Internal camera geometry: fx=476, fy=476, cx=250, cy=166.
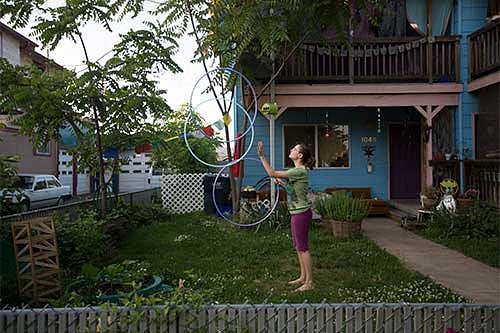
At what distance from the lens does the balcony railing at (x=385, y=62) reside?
38.0ft

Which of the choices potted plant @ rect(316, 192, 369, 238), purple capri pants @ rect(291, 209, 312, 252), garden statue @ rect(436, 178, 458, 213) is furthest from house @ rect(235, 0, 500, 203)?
purple capri pants @ rect(291, 209, 312, 252)

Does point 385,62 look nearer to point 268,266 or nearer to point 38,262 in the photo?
point 268,266

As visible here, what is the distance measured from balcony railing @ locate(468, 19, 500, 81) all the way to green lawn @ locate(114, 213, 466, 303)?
5426 millimetres

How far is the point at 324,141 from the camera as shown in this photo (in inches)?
512

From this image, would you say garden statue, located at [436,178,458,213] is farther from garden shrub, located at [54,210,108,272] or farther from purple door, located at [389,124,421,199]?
garden shrub, located at [54,210,108,272]

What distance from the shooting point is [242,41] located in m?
8.32

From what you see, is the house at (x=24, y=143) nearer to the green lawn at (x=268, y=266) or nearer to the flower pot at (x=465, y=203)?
the green lawn at (x=268, y=266)

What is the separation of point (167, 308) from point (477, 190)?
31.0 ft

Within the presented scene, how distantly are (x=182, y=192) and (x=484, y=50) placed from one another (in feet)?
28.2

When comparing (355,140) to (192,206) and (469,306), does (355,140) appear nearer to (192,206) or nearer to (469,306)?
(192,206)

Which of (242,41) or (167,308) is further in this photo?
(242,41)

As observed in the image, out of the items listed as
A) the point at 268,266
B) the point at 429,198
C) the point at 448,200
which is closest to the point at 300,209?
the point at 268,266

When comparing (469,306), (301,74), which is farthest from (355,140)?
(469,306)

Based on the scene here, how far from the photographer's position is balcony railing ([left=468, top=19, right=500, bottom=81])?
34.1 ft
